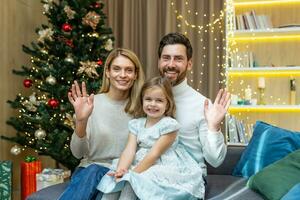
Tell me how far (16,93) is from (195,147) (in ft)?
7.94

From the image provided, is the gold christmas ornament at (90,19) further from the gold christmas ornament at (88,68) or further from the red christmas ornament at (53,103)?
the red christmas ornament at (53,103)

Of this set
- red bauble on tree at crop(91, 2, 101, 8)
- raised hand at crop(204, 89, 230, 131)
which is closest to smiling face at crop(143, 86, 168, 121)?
raised hand at crop(204, 89, 230, 131)

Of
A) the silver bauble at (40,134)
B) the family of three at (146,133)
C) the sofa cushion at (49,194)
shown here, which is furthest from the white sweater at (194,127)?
the silver bauble at (40,134)

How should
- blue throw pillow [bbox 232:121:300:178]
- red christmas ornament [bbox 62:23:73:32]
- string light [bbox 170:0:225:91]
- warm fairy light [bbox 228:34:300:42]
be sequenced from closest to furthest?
blue throw pillow [bbox 232:121:300:178], red christmas ornament [bbox 62:23:73:32], warm fairy light [bbox 228:34:300:42], string light [bbox 170:0:225:91]

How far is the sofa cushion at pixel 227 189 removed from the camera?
1.87 metres

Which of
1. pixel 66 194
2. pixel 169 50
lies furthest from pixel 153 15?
pixel 66 194

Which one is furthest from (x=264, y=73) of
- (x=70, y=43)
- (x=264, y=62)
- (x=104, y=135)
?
(x=104, y=135)

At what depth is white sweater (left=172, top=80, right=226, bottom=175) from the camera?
6.61 feet

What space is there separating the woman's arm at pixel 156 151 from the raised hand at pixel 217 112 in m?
0.19

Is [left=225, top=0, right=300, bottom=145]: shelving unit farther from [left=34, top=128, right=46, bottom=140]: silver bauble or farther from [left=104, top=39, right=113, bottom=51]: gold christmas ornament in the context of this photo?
[left=34, top=128, right=46, bottom=140]: silver bauble

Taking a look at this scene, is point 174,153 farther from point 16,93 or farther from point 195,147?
point 16,93

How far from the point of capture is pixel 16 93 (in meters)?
3.94

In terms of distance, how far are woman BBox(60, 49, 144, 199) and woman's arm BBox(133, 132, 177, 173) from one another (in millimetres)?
226

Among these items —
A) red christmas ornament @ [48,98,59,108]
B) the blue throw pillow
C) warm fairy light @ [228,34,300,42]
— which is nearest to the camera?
the blue throw pillow
